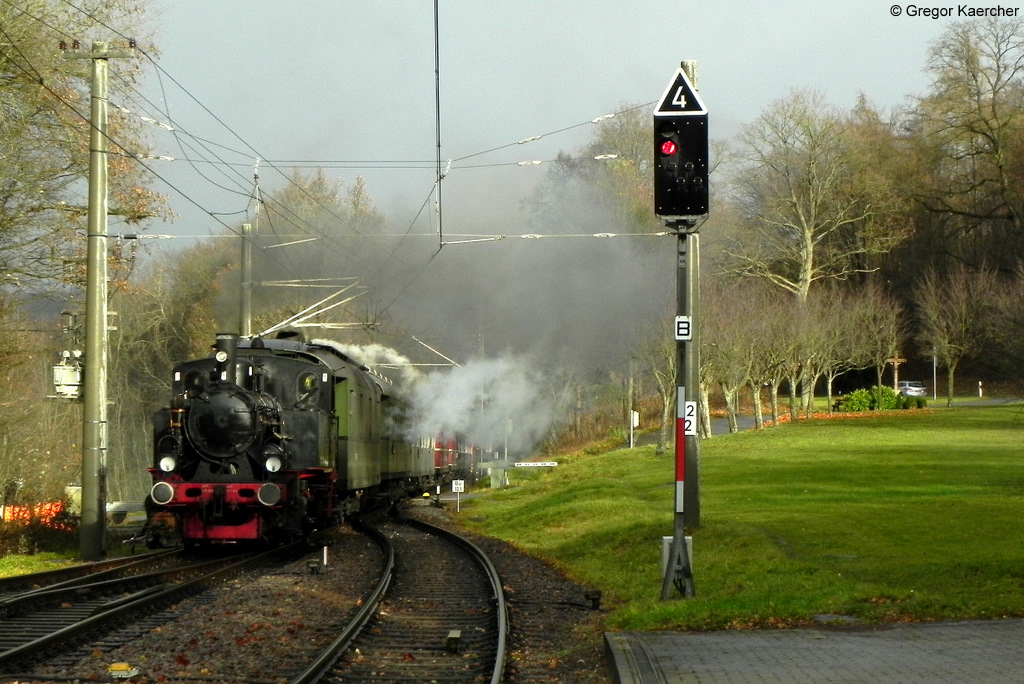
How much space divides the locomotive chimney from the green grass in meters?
6.33

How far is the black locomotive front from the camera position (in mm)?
16906

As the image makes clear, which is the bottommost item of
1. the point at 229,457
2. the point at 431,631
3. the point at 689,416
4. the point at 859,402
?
the point at 431,631

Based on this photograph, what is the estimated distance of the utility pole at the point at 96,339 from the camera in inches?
734

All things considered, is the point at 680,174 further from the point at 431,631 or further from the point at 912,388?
the point at 912,388

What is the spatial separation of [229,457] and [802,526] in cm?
985

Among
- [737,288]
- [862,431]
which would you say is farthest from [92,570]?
[737,288]

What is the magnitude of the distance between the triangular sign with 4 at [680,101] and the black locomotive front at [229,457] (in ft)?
27.8

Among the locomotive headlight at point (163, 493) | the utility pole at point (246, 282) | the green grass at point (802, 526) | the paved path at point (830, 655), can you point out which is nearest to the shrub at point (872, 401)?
the green grass at point (802, 526)

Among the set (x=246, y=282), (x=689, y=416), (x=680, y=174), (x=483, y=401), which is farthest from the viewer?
(x=483, y=401)

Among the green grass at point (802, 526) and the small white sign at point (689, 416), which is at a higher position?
the small white sign at point (689, 416)

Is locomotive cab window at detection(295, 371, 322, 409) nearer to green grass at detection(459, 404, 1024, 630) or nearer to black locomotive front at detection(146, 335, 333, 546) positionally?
black locomotive front at detection(146, 335, 333, 546)

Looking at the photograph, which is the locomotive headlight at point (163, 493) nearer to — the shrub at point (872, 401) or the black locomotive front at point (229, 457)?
the black locomotive front at point (229, 457)

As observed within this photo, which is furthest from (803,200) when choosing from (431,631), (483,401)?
(431,631)

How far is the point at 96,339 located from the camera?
1891 cm
